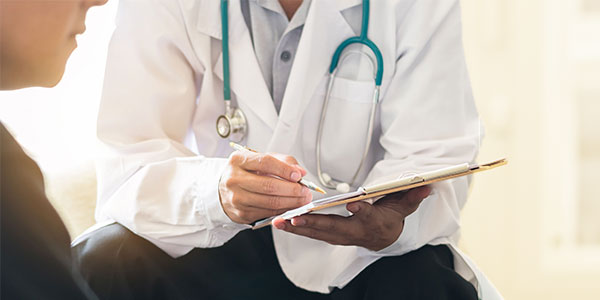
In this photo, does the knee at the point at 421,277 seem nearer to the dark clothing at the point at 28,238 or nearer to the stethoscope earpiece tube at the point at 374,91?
the stethoscope earpiece tube at the point at 374,91

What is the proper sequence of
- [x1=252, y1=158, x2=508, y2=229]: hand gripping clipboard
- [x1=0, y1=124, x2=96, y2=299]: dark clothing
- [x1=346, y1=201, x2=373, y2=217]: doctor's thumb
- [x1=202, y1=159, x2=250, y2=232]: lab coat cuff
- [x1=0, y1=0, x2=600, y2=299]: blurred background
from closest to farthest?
[x1=0, y1=124, x2=96, y2=299]: dark clothing → [x1=252, y1=158, x2=508, y2=229]: hand gripping clipboard → [x1=346, y1=201, x2=373, y2=217]: doctor's thumb → [x1=202, y1=159, x2=250, y2=232]: lab coat cuff → [x1=0, y1=0, x2=600, y2=299]: blurred background

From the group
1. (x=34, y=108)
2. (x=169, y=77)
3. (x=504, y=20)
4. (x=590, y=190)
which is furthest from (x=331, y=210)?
(x=590, y=190)

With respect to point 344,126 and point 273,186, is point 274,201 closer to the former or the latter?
point 273,186

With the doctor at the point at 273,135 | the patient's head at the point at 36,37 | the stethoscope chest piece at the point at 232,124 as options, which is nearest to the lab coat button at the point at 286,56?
the doctor at the point at 273,135

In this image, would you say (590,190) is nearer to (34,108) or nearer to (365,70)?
(365,70)

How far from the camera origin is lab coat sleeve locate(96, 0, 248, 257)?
1.05 metres

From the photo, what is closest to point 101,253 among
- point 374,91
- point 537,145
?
point 374,91

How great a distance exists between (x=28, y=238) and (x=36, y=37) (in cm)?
18

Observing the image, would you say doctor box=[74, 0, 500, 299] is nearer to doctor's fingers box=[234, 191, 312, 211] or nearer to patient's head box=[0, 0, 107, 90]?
doctor's fingers box=[234, 191, 312, 211]

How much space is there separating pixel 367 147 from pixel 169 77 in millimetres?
370

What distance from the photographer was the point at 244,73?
1.16 m

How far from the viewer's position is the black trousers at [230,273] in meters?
0.97

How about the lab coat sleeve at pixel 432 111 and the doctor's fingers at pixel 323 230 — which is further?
the lab coat sleeve at pixel 432 111

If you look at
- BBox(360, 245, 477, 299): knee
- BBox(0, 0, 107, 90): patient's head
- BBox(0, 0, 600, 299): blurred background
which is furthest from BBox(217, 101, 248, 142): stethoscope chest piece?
BBox(0, 0, 600, 299): blurred background
